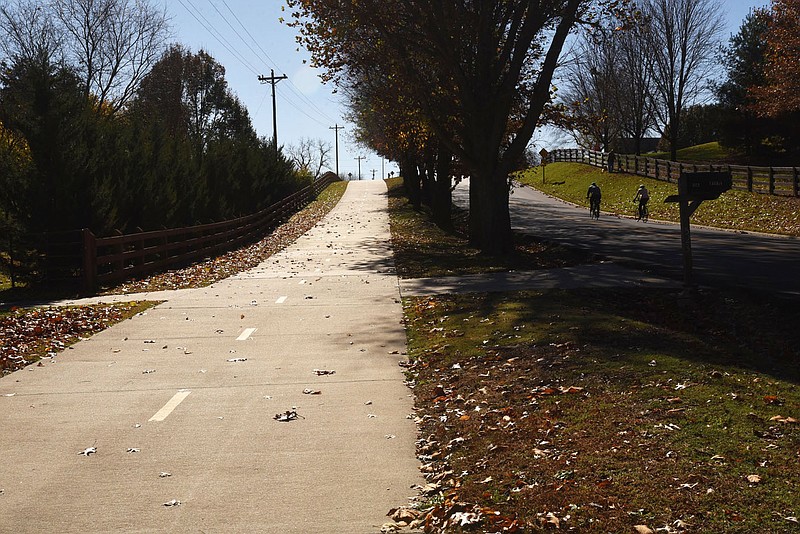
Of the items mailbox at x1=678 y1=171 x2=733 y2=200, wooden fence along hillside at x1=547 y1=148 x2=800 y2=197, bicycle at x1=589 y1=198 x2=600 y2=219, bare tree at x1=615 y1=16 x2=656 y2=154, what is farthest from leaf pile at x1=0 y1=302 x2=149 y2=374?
bare tree at x1=615 y1=16 x2=656 y2=154

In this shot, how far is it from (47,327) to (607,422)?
10.4m

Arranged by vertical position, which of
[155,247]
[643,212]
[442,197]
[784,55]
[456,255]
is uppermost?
[784,55]

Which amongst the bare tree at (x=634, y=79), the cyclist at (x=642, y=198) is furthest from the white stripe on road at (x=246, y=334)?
the bare tree at (x=634, y=79)

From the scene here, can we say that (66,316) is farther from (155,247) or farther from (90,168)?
(155,247)

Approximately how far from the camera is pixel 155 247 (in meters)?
24.9

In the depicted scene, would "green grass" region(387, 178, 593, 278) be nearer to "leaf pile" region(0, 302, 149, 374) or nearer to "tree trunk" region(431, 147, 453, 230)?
"tree trunk" region(431, 147, 453, 230)

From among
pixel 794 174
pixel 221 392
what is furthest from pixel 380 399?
pixel 794 174

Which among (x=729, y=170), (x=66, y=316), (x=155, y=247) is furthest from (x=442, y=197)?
(x=66, y=316)

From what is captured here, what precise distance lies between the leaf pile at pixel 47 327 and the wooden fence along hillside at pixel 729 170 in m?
23.3

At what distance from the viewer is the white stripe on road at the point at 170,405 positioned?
8.76 m

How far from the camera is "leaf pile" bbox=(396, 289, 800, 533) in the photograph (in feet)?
18.2

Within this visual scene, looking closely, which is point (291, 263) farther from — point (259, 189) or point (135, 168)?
point (259, 189)

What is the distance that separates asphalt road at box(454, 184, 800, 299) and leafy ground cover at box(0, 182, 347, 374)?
1080cm

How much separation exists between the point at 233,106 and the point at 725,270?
8653cm
